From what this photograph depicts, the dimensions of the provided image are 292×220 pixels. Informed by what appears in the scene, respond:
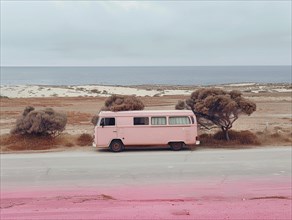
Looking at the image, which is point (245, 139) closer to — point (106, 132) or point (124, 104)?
point (124, 104)

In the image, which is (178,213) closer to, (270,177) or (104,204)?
(104,204)

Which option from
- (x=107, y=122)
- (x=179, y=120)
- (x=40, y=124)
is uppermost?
(x=179, y=120)

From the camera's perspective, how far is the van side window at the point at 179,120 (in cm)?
2202

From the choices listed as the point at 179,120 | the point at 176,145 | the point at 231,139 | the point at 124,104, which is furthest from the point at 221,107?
the point at 124,104

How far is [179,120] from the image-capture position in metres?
22.1

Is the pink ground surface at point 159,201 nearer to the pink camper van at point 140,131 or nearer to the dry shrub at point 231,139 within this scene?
the pink camper van at point 140,131

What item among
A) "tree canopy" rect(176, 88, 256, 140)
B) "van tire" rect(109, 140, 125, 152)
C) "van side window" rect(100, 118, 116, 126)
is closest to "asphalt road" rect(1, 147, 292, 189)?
"van tire" rect(109, 140, 125, 152)

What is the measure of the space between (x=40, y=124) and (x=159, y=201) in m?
12.8

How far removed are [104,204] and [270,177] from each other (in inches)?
262

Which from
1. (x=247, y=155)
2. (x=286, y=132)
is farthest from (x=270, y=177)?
(x=286, y=132)

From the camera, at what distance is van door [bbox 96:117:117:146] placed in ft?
72.0

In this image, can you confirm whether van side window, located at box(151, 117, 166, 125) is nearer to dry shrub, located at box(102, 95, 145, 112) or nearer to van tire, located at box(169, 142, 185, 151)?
van tire, located at box(169, 142, 185, 151)

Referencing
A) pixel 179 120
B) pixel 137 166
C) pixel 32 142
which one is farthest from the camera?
pixel 32 142

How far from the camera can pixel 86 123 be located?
34500mm
